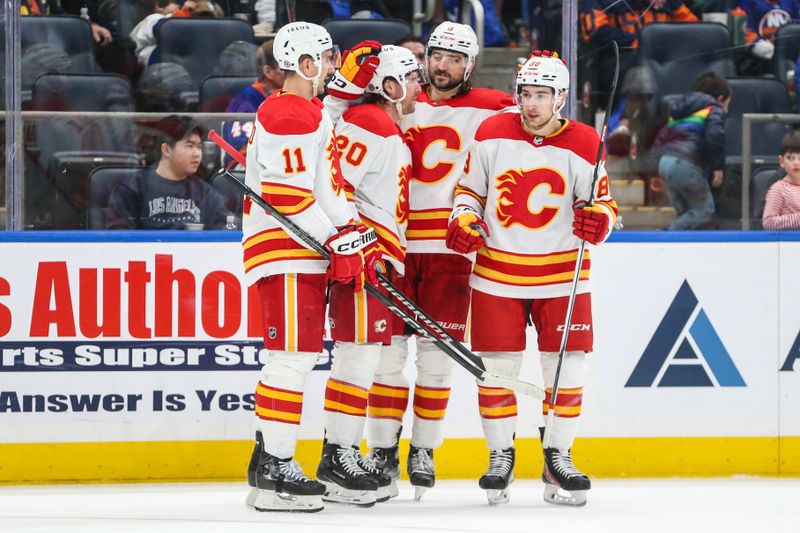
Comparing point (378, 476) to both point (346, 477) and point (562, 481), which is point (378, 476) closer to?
point (346, 477)

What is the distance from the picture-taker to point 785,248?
470 centimetres

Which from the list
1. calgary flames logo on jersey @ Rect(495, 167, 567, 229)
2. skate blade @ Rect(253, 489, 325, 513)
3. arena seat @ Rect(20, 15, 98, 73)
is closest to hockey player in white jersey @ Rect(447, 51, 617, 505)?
calgary flames logo on jersey @ Rect(495, 167, 567, 229)

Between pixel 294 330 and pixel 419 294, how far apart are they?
1.92 feet

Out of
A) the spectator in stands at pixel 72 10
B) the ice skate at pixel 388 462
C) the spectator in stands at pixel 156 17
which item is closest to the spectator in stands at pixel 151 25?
the spectator in stands at pixel 156 17

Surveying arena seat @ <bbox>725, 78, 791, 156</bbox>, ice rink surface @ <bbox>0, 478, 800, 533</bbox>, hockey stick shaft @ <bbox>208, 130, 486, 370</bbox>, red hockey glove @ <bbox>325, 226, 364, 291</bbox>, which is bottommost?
ice rink surface @ <bbox>0, 478, 800, 533</bbox>

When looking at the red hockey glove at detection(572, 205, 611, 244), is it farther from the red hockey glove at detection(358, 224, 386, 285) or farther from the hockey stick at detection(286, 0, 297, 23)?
the hockey stick at detection(286, 0, 297, 23)

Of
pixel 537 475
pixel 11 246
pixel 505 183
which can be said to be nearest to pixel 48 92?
pixel 11 246

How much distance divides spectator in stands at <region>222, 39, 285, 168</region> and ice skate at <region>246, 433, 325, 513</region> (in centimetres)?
129

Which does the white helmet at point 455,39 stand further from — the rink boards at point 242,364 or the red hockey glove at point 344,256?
the rink boards at point 242,364

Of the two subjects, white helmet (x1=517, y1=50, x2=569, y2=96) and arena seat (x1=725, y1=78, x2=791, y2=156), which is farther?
arena seat (x1=725, y1=78, x2=791, y2=156)

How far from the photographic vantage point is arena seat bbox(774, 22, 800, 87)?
16.7 feet

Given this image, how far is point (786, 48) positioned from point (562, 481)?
2098 millimetres

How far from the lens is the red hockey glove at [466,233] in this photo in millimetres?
3834

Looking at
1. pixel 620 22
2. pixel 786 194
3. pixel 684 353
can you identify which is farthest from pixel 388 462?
pixel 620 22
